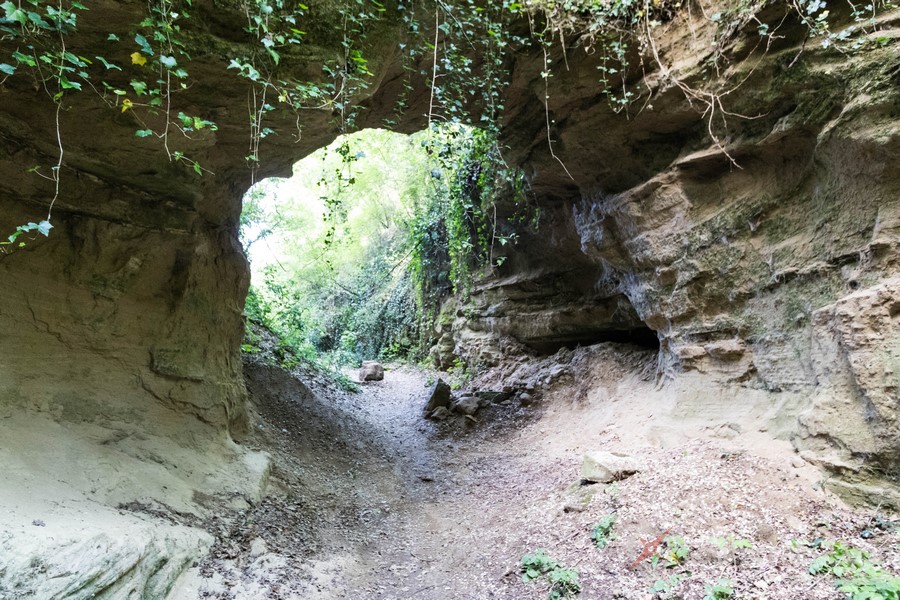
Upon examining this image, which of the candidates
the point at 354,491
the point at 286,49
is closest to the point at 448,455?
the point at 354,491

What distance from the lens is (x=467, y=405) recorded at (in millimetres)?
9023

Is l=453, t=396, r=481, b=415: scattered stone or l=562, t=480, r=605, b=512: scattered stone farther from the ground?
l=453, t=396, r=481, b=415: scattered stone

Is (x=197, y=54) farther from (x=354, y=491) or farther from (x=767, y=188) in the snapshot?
(x=767, y=188)

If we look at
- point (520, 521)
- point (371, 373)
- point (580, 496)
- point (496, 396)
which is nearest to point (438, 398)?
point (496, 396)

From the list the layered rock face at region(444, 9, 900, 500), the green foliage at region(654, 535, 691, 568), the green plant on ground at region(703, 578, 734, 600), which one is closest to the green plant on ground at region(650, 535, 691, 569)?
the green foliage at region(654, 535, 691, 568)

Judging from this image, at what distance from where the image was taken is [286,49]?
3.83 meters

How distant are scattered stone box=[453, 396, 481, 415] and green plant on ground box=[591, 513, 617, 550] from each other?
493 centimetres

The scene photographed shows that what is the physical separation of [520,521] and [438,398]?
4.53 meters

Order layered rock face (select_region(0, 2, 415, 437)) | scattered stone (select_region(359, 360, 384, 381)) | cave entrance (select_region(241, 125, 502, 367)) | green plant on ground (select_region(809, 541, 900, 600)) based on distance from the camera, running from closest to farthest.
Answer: green plant on ground (select_region(809, 541, 900, 600))
layered rock face (select_region(0, 2, 415, 437))
cave entrance (select_region(241, 125, 502, 367))
scattered stone (select_region(359, 360, 384, 381))

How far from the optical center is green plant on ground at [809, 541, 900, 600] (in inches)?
106

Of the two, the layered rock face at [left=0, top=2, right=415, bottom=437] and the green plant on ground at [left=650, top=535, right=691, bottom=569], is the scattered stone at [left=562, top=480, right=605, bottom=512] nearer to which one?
the green plant on ground at [left=650, top=535, right=691, bottom=569]

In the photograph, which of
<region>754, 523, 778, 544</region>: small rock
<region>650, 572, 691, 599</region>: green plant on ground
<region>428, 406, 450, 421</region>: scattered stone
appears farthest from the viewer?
<region>428, 406, 450, 421</region>: scattered stone

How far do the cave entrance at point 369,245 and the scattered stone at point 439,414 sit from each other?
9.65ft

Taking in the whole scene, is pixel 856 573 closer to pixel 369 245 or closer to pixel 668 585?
pixel 668 585
